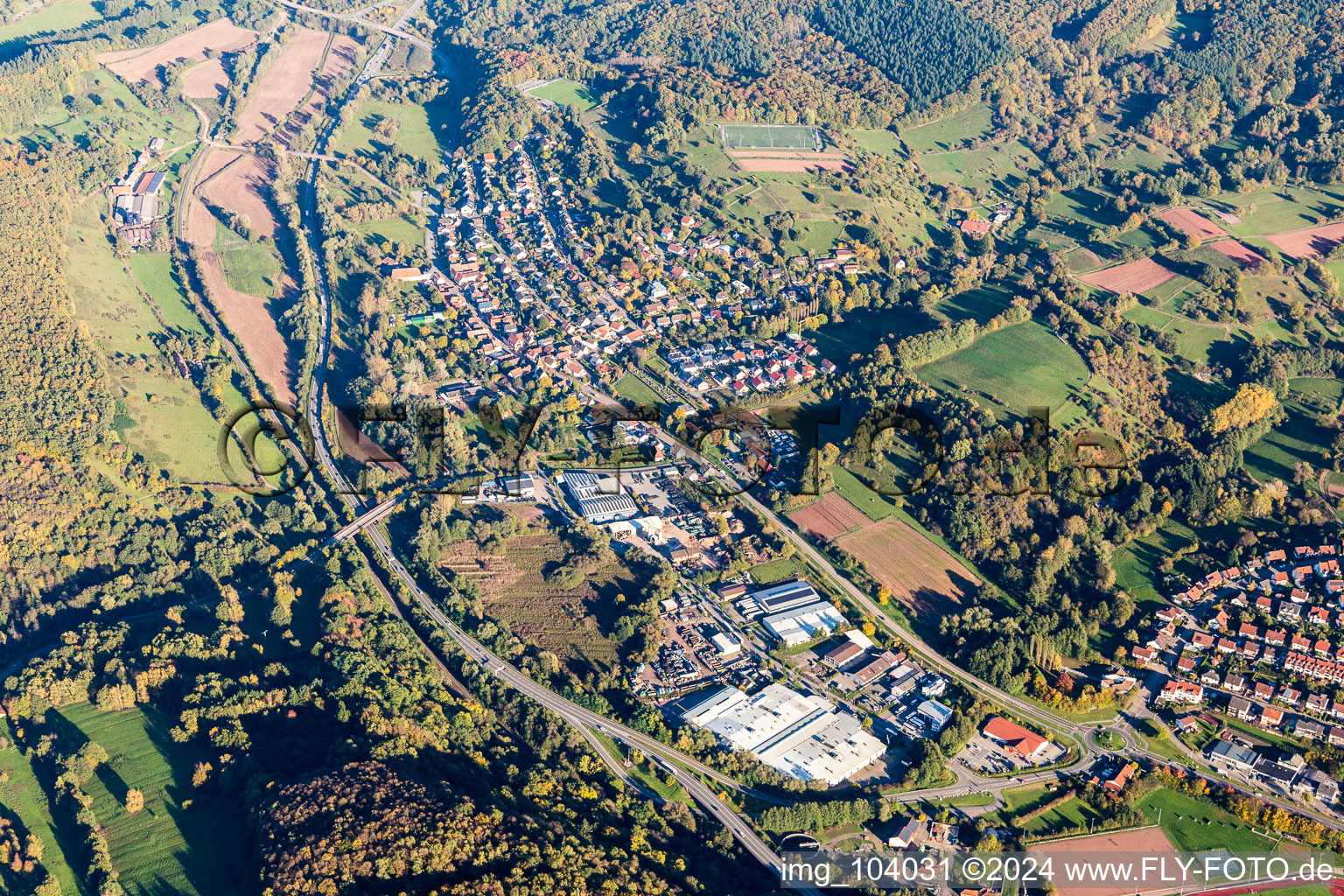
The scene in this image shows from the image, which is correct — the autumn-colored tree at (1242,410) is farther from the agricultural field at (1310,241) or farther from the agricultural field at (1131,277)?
the agricultural field at (1310,241)

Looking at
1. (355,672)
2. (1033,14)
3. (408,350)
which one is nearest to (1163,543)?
(355,672)

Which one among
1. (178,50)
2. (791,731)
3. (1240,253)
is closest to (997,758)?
(791,731)

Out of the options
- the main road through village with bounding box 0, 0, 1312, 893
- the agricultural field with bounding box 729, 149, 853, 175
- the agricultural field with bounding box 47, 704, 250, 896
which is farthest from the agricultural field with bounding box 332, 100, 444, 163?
the agricultural field with bounding box 47, 704, 250, 896

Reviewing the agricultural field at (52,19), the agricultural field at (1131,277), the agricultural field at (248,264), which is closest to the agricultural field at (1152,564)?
the agricultural field at (1131,277)

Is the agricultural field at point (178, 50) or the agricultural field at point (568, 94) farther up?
the agricultural field at point (178, 50)

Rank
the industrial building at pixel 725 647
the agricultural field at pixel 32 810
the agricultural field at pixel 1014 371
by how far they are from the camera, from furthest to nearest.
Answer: the agricultural field at pixel 1014 371
the industrial building at pixel 725 647
the agricultural field at pixel 32 810

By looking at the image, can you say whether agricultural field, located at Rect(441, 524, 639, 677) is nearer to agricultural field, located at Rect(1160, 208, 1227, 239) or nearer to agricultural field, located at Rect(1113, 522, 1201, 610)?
agricultural field, located at Rect(1113, 522, 1201, 610)
